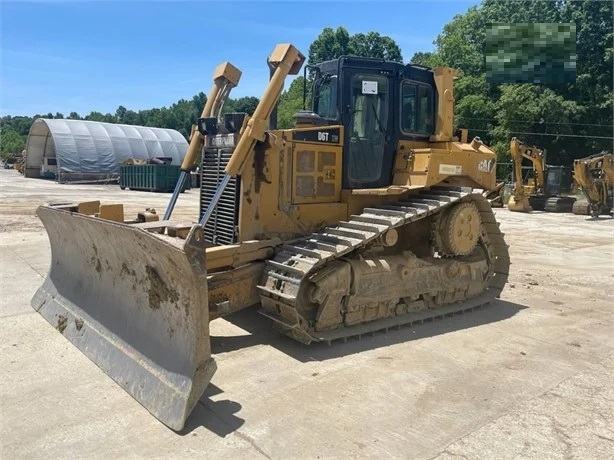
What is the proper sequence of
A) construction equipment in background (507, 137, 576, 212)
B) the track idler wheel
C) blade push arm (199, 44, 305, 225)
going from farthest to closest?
construction equipment in background (507, 137, 576, 212) < the track idler wheel < blade push arm (199, 44, 305, 225)

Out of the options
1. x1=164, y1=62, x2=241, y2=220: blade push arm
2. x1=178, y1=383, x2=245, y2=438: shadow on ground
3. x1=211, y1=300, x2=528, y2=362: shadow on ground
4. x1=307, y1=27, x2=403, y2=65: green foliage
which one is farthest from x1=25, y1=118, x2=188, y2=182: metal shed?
x1=178, y1=383, x2=245, y2=438: shadow on ground

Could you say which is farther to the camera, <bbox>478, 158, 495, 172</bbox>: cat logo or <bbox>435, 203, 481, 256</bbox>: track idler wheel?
<bbox>478, 158, 495, 172</bbox>: cat logo

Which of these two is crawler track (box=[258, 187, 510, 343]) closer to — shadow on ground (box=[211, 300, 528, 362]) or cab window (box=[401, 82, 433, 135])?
shadow on ground (box=[211, 300, 528, 362])

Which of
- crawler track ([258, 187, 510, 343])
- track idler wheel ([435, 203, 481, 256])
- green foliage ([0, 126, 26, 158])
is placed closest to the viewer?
crawler track ([258, 187, 510, 343])

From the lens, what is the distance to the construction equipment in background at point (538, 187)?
24.0 metres

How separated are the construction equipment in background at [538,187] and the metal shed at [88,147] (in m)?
25.5

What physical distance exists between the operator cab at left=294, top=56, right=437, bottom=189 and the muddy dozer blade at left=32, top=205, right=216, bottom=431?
2749 mm

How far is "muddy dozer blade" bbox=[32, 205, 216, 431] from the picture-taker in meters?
3.92

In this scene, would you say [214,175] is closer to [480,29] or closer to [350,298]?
[350,298]

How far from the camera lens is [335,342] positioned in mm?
5609

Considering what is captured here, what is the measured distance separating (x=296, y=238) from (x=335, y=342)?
1335 mm

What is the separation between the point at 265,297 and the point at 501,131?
33.5m

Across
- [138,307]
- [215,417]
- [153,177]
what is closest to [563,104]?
[153,177]

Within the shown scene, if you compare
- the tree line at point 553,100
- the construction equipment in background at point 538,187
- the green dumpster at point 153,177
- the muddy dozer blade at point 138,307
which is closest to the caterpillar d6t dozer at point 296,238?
the muddy dozer blade at point 138,307
